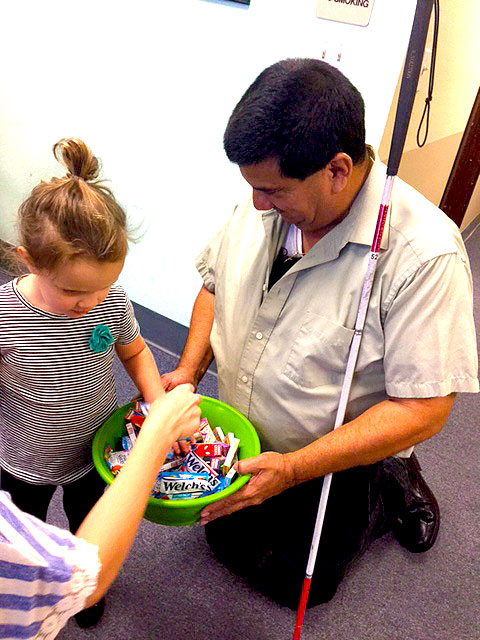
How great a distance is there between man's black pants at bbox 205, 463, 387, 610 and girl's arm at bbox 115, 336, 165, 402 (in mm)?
512

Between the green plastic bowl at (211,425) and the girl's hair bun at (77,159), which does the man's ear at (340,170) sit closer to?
the girl's hair bun at (77,159)

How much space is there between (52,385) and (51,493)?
16.5 inches

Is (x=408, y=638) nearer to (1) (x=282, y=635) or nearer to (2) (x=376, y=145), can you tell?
(1) (x=282, y=635)

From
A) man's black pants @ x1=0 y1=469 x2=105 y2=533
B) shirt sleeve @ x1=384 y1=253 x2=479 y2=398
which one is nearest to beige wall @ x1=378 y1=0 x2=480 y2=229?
shirt sleeve @ x1=384 y1=253 x2=479 y2=398

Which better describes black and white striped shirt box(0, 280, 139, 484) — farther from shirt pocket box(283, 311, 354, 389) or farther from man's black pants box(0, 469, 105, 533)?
shirt pocket box(283, 311, 354, 389)

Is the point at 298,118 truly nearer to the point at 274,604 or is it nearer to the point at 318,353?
the point at 318,353

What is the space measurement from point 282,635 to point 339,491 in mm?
503

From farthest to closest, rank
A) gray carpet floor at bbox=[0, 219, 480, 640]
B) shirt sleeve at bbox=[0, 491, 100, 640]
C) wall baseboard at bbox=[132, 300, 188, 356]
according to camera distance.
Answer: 1. wall baseboard at bbox=[132, 300, 188, 356]
2. gray carpet floor at bbox=[0, 219, 480, 640]
3. shirt sleeve at bbox=[0, 491, 100, 640]

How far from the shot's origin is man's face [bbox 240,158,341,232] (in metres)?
1.03

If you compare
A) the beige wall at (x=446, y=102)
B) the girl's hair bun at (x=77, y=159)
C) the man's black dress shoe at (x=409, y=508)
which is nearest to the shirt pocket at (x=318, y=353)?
the girl's hair bun at (x=77, y=159)

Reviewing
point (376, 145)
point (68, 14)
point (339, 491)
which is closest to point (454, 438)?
point (339, 491)

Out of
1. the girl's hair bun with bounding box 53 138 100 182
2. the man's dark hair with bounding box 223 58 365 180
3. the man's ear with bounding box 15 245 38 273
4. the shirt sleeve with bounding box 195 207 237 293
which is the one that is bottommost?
the shirt sleeve with bounding box 195 207 237 293

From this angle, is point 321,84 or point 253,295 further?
point 253,295

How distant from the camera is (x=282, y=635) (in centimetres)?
158
